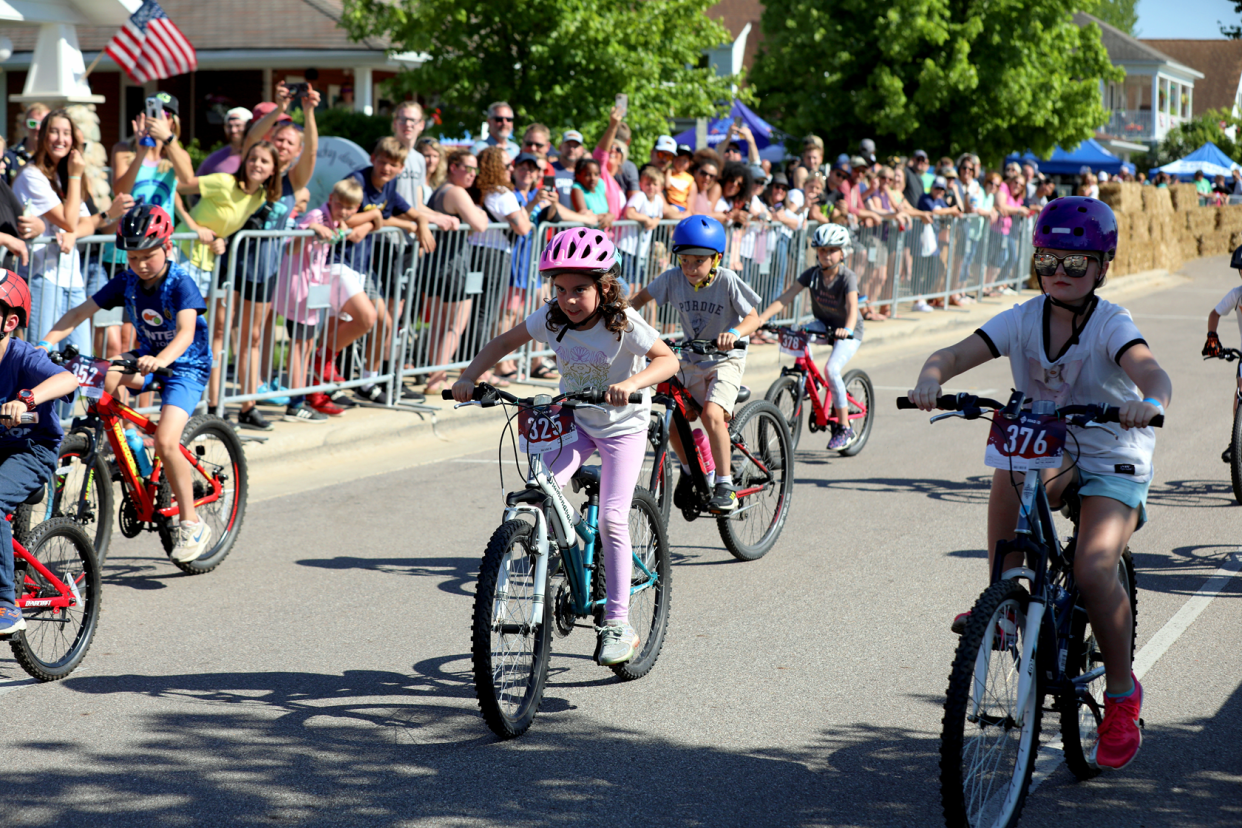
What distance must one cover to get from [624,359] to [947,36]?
34362 millimetres

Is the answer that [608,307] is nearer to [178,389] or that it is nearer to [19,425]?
[19,425]

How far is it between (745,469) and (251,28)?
28.9 m

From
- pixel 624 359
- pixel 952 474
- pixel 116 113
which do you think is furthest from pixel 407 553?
pixel 116 113

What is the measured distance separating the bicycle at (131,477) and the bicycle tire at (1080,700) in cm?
416

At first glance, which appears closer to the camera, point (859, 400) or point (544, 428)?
point (544, 428)

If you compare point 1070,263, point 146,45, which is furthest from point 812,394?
point 146,45

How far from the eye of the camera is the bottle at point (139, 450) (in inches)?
270

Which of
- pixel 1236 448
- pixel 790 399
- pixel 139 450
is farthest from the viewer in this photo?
pixel 790 399

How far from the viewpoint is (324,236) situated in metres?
10.5

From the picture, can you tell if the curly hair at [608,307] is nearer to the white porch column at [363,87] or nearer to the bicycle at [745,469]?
the bicycle at [745,469]

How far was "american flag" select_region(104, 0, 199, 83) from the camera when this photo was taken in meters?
15.8

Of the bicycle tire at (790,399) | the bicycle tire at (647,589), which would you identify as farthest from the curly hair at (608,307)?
the bicycle tire at (790,399)

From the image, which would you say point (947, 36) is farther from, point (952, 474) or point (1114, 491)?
point (1114, 491)

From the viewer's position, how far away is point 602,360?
559cm
